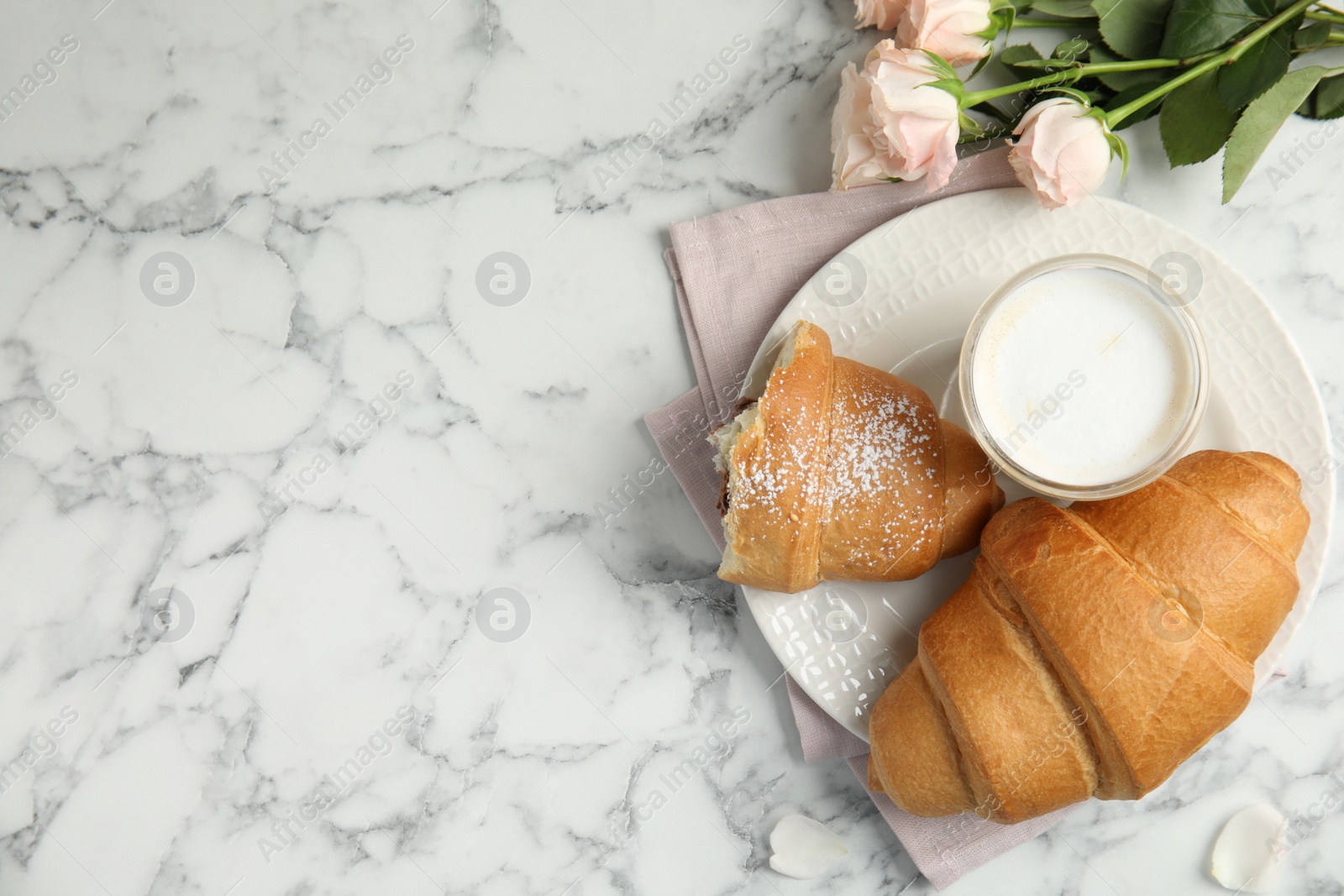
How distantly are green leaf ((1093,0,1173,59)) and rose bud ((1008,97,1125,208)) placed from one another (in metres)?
0.22

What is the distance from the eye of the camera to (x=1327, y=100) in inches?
60.1

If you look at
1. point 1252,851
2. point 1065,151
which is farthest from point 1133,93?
point 1252,851

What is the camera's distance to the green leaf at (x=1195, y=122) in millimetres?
1460

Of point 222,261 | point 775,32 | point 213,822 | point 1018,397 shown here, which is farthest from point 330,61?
point 213,822

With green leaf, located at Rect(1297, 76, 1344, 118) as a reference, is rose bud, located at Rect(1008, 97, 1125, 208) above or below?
above

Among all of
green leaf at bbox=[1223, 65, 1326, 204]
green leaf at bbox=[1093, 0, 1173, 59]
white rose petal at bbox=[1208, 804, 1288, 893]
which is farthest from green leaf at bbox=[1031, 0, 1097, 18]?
white rose petal at bbox=[1208, 804, 1288, 893]

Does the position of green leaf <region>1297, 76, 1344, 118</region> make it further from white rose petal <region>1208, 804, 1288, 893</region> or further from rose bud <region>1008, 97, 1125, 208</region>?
white rose petal <region>1208, 804, 1288, 893</region>

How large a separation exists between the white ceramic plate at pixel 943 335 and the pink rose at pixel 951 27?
0.23 meters

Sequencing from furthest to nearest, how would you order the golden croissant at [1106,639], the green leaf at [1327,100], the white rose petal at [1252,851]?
the white rose petal at [1252,851], the green leaf at [1327,100], the golden croissant at [1106,639]

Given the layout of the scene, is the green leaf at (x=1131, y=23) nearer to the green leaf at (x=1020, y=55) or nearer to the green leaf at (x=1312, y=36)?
the green leaf at (x=1020, y=55)

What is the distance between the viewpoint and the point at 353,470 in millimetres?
1684

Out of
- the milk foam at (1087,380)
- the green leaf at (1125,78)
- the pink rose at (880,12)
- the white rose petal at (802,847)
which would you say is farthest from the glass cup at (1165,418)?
the white rose petal at (802,847)

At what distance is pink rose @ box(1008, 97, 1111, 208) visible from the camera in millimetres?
1329

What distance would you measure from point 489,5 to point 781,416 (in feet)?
3.43
